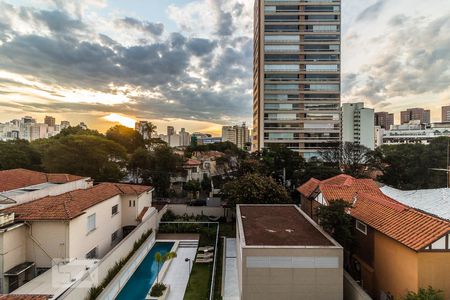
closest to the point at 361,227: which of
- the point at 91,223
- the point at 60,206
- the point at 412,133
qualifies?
the point at 91,223

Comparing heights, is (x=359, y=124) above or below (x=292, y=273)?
above

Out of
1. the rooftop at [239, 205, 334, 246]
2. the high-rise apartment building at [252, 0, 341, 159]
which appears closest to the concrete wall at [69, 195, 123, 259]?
the rooftop at [239, 205, 334, 246]

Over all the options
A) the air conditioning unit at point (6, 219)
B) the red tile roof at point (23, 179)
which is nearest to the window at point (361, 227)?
the air conditioning unit at point (6, 219)

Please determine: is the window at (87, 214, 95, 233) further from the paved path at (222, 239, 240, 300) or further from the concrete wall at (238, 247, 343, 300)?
the concrete wall at (238, 247, 343, 300)

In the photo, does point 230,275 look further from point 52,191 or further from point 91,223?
point 52,191

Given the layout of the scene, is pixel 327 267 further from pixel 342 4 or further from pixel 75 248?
pixel 342 4
